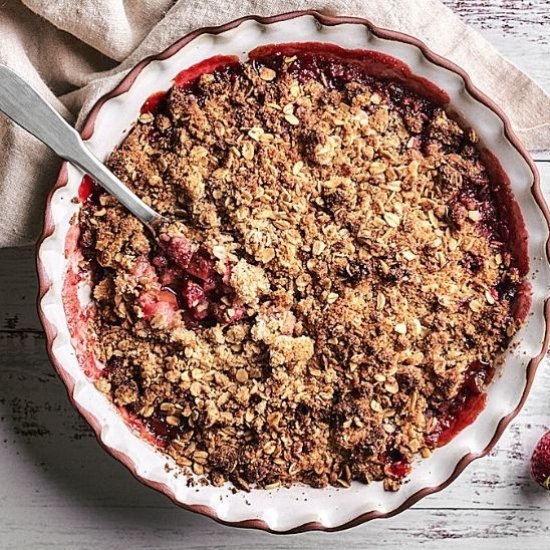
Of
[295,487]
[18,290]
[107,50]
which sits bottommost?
[295,487]

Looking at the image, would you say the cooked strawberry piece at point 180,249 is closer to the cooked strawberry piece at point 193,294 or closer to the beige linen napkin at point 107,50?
the cooked strawberry piece at point 193,294

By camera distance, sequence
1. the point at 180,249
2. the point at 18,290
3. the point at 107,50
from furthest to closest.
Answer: the point at 18,290, the point at 107,50, the point at 180,249

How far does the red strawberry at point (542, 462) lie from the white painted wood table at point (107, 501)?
0.05m

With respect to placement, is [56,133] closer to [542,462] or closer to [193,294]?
[193,294]

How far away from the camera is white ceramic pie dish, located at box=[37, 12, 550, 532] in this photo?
139 centimetres

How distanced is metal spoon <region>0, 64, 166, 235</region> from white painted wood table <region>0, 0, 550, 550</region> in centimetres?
43

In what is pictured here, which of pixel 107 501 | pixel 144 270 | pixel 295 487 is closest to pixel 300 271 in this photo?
pixel 144 270

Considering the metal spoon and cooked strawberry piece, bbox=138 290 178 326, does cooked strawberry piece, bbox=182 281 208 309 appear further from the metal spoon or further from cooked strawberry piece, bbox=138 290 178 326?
the metal spoon

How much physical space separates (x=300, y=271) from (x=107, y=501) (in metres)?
0.69

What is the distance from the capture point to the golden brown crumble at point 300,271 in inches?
54.2

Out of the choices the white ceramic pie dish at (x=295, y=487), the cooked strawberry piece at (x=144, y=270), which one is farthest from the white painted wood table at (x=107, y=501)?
the cooked strawberry piece at (x=144, y=270)

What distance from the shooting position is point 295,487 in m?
1.47

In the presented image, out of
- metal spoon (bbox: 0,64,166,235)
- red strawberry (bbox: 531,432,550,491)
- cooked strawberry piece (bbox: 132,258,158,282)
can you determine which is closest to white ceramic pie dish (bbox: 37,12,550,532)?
metal spoon (bbox: 0,64,166,235)

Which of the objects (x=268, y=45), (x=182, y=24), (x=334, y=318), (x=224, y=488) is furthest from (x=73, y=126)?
(x=224, y=488)
